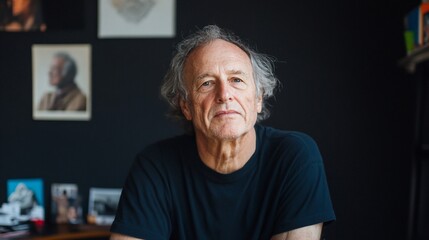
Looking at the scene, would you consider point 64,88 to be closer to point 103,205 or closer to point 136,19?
point 136,19

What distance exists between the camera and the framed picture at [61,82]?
3146 mm

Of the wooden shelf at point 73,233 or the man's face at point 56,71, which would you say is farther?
the man's face at point 56,71

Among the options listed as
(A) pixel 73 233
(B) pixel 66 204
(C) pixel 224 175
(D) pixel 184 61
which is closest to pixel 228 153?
(C) pixel 224 175

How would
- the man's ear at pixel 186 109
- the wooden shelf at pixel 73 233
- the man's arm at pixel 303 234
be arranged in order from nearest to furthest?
the man's arm at pixel 303 234 < the man's ear at pixel 186 109 < the wooden shelf at pixel 73 233

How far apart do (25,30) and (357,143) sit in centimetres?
208

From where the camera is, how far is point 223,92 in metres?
1.67

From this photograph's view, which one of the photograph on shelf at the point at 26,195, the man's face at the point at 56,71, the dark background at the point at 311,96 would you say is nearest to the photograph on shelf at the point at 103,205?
the dark background at the point at 311,96

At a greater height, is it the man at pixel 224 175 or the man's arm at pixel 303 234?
the man at pixel 224 175

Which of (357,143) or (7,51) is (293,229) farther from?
(7,51)

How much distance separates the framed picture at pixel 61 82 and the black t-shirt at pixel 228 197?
1.48m

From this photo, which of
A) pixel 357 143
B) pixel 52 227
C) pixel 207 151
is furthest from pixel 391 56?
pixel 52 227

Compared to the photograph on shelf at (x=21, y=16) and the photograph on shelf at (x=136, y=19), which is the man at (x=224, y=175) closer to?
the photograph on shelf at (x=136, y=19)

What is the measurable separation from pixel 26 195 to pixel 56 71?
0.77 meters

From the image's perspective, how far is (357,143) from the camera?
2.88 meters
